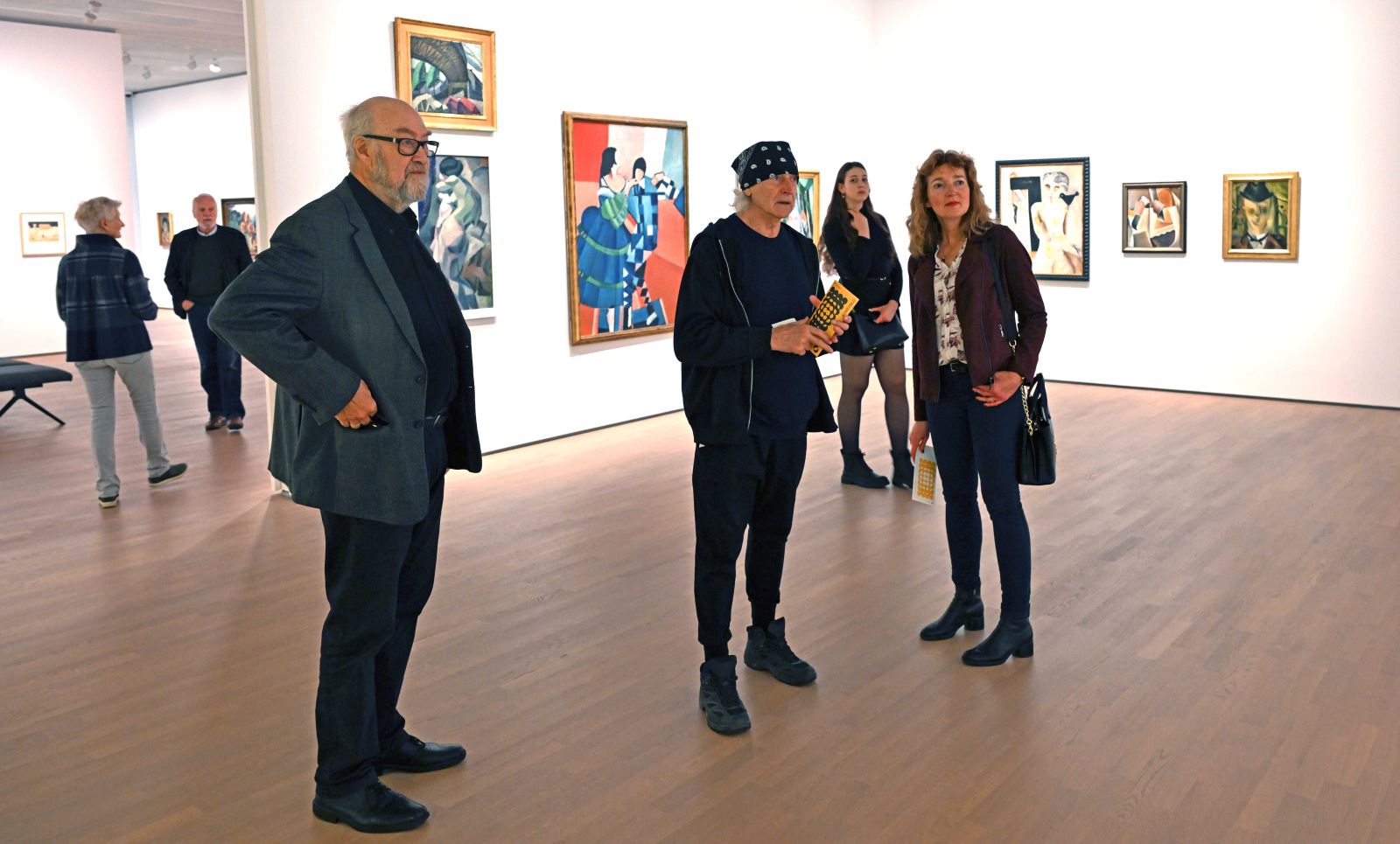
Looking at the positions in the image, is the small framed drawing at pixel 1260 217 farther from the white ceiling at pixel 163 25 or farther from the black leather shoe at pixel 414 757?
the white ceiling at pixel 163 25

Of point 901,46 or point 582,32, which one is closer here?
point 582,32

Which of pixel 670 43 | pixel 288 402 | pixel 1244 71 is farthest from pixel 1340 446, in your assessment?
pixel 288 402

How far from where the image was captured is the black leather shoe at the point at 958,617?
17.5 feet

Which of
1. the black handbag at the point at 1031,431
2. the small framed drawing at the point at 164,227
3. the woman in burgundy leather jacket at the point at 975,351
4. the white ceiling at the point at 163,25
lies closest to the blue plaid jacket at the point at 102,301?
the woman in burgundy leather jacket at the point at 975,351

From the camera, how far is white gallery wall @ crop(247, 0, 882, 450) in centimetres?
821

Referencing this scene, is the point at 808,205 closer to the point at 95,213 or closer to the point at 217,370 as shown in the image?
the point at 217,370

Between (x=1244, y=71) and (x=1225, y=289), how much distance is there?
2.04m

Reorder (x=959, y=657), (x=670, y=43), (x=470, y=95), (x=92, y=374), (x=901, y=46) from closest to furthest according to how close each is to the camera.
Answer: (x=959, y=657), (x=92, y=374), (x=470, y=95), (x=670, y=43), (x=901, y=46)

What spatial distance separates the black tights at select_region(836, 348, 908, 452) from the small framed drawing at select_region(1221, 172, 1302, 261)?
5.31 metres

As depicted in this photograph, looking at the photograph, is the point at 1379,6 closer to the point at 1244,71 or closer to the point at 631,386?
the point at 1244,71

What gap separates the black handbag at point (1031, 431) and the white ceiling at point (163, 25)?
11960 mm

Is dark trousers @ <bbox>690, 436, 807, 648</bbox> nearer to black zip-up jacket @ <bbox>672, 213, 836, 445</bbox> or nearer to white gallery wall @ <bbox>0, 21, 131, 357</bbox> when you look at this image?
black zip-up jacket @ <bbox>672, 213, 836, 445</bbox>

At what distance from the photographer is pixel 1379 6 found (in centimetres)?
1073

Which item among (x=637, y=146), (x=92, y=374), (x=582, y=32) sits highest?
(x=582, y=32)
